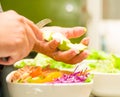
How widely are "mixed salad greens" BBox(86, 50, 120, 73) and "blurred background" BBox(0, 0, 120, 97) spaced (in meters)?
0.97

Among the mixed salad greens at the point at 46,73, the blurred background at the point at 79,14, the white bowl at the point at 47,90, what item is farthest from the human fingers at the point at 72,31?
the blurred background at the point at 79,14

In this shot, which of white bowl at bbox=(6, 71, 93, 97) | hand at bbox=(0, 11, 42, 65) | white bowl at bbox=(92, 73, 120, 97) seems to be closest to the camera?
hand at bbox=(0, 11, 42, 65)

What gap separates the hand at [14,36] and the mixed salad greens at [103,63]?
1.06ft

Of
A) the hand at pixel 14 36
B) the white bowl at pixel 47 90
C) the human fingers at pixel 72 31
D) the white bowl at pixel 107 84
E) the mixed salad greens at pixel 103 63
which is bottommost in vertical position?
the white bowl at pixel 107 84

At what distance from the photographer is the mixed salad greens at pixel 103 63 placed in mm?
918

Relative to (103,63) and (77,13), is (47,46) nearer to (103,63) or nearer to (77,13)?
(103,63)

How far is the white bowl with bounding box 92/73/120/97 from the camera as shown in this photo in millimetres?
873

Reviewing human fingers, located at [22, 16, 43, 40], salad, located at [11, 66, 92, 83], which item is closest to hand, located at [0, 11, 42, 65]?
human fingers, located at [22, 16, 43, 40]

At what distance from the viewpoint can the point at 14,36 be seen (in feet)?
1.97

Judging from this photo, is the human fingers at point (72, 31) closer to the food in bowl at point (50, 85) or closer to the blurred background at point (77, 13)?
the food in bowl at point (50, 85)

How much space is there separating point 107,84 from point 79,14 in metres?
1.46

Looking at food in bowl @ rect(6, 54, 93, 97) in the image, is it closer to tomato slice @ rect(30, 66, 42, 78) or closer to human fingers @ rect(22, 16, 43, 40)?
tomato slice @ rect(30, 66, 42, 78)

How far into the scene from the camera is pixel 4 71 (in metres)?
0.88

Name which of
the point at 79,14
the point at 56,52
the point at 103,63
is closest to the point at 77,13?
the point at 79,14
